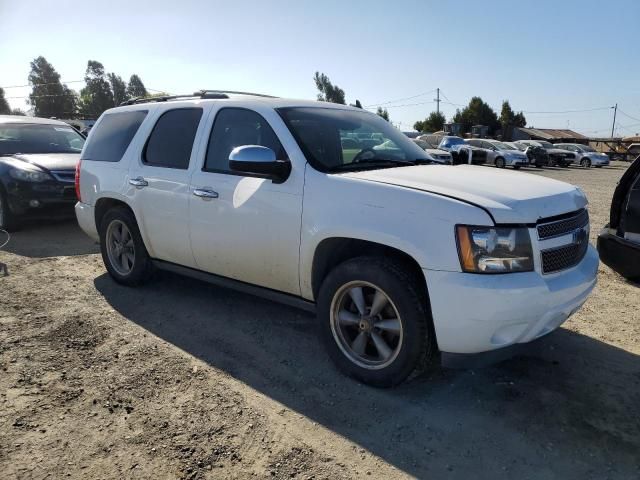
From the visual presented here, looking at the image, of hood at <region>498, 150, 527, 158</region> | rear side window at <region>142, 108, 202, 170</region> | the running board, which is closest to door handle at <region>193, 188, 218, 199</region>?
rear side window at <region>142, 108, 202, 170</region>

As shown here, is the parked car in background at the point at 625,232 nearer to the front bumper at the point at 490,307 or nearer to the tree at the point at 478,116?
the front bumper at the point at 490,307

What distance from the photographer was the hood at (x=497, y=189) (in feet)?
9.11

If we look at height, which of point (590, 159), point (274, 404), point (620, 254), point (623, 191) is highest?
point (623, 191)

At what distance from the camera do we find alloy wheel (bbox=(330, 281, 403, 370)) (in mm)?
3123

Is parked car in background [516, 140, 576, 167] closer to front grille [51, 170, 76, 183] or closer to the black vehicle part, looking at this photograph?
the black vehicle part

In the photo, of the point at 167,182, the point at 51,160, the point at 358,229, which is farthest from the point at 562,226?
the point at 51,160

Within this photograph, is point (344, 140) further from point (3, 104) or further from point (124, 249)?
point (3, 104)

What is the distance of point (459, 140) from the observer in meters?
27.5

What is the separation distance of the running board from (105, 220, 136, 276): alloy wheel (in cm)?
45

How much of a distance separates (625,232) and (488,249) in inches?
94.4

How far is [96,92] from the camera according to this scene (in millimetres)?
81438

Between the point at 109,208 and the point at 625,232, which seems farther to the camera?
the point at 109,208

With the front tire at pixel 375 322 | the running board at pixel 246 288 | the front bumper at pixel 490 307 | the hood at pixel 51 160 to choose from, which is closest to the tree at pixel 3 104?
the hood at pixel 51 160

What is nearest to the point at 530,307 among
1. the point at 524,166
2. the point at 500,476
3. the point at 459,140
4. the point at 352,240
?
the point at 500,476
